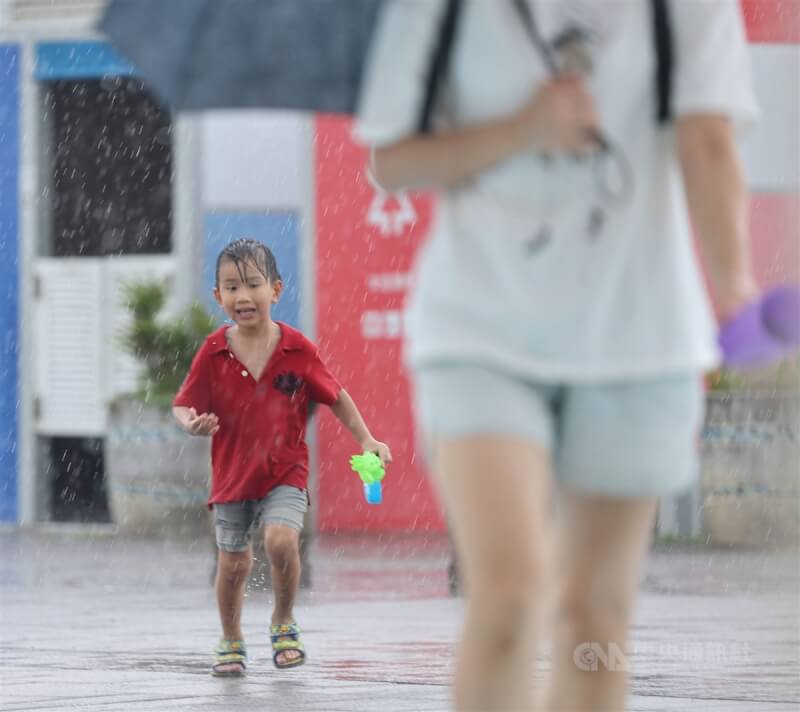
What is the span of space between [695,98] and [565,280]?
1.28 feet

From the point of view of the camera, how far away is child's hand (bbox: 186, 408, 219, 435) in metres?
7.54

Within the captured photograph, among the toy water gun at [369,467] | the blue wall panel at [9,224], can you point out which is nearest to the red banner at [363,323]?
the blue wall panel at [9,224]

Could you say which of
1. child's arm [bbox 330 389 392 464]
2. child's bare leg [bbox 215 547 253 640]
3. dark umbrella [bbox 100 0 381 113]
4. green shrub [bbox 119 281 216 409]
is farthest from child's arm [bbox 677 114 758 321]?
green shrub [bbox 119 281 216 409]

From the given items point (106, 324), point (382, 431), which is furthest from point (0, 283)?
point (382, 431)

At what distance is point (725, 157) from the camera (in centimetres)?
363

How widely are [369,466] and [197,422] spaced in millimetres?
694

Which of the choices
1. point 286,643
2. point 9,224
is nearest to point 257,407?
point 286,643

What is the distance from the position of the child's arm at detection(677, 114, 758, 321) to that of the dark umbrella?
58 cm

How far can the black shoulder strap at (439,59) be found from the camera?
11.7 ft

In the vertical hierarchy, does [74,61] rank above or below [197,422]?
above

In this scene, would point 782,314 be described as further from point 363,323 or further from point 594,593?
point 363,323

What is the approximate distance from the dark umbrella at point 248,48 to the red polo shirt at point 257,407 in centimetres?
410

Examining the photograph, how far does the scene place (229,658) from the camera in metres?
7.75

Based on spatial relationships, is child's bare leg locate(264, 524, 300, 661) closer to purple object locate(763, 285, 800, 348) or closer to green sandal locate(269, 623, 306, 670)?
green sandal locate(269, 623, 306, 670)
